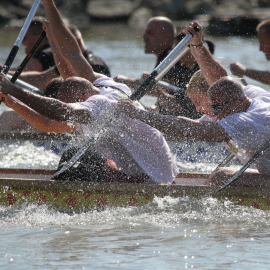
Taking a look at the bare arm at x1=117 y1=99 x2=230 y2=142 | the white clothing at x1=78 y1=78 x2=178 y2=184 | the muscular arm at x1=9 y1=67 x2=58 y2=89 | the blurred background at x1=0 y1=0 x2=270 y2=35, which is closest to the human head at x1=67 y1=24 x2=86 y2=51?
the muscular arm at x1=9 y1=67 x2=58 y2=89

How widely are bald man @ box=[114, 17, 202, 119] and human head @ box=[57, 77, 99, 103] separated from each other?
2.45m

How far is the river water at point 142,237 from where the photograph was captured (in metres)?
3.75

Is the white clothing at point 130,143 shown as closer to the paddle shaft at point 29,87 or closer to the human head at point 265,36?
the paddle shaft at point 29,87

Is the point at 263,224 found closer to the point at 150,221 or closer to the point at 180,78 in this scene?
the point at 150,221

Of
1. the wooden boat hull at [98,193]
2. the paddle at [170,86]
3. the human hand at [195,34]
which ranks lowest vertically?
the wooden boat hull at [98,193]

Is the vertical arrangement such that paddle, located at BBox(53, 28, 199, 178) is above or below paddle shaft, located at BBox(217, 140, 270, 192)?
above

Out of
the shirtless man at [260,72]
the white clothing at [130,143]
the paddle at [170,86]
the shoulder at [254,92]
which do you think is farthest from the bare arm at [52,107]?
the shirtless man at [260,72]

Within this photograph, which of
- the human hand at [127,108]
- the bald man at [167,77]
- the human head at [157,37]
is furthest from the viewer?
the human head at [157,37]

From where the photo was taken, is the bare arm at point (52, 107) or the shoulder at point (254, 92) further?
the shoulder at point (254, 92)

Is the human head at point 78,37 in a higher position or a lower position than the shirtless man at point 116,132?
higher

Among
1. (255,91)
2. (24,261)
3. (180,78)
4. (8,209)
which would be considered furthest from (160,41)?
(24,261)

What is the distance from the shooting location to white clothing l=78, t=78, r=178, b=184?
4699 mm

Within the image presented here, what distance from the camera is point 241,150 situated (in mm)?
4590

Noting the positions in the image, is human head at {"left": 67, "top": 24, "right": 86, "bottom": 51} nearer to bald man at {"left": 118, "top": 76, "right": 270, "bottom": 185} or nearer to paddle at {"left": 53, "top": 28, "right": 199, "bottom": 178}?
paddle at {"left": 53, "top": 28, "right": 199, "bottom": 178}
